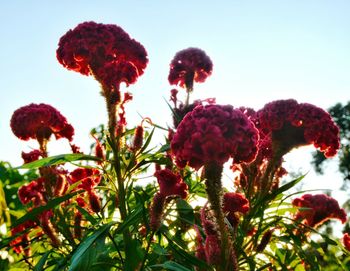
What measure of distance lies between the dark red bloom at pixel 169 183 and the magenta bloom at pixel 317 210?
121cm

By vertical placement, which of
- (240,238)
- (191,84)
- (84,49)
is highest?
(191,84)

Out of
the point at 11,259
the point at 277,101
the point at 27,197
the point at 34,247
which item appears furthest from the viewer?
the point at 11,259

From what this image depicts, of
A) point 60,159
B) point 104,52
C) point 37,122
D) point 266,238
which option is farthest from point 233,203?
point 37,122

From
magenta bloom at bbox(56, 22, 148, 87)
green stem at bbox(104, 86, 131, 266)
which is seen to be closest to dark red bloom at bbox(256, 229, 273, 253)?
green stem at bbox(104, 86, 131, 266)

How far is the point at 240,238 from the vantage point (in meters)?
1.89

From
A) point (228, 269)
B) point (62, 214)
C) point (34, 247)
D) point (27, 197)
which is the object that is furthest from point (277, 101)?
point (34, 247)

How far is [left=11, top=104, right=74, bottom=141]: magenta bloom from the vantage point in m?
2.62

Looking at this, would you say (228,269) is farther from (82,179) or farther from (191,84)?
(191,84)

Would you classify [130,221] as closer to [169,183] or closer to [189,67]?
[169,183]

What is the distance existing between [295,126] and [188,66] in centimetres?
115

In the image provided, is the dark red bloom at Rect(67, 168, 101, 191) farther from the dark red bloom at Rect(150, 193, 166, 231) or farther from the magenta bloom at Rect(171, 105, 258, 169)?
the magenta bloom at Rect(171, 105, 258, 169)

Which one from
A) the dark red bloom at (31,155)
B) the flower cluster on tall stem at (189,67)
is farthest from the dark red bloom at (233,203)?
the dark red bloom at (31,155)

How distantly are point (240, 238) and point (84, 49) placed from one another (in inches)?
49.8

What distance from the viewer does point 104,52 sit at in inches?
88.1
